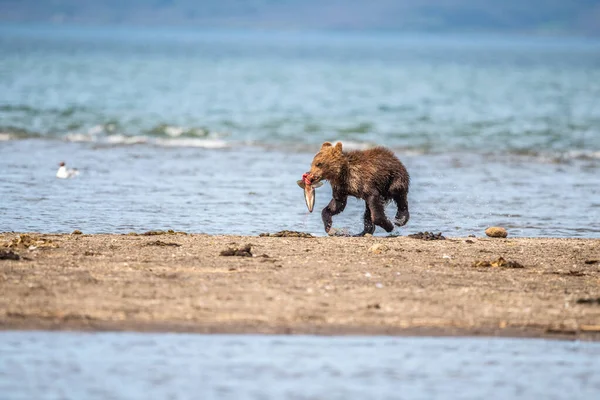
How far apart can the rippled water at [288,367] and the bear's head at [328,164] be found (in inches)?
191

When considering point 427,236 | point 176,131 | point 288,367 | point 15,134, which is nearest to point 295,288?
point 288,367

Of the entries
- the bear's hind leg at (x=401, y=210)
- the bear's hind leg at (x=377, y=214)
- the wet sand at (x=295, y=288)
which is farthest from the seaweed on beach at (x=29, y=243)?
the bear's hind leg at (x=401, y=210)

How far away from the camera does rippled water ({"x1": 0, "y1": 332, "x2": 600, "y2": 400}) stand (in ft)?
23.2

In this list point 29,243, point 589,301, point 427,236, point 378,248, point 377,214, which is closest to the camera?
point 589,301

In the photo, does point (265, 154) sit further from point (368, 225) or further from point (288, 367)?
point (288, 367)

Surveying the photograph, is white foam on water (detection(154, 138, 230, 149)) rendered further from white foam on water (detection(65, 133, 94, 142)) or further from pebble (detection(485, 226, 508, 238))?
pebble (detection(485, 226, 508, 238))

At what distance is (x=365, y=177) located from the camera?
42.0ft

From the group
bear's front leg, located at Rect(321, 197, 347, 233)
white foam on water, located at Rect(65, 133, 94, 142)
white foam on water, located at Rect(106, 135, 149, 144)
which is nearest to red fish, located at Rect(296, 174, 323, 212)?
bear's front leg, located at Rect(321, 197, 347, 233)

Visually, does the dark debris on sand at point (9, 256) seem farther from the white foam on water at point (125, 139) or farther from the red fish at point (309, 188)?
the white foam on water at point (125, 139)

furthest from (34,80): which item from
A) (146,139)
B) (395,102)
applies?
(146,139)

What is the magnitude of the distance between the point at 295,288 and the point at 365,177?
3.76m

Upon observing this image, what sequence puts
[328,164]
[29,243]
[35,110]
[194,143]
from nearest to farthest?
1. [29,243]
2. [328,164]
3. [194,143]
4. [35,110]

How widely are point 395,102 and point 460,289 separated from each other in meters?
→ 35.5

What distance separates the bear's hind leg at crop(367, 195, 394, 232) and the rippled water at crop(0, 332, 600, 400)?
4543 millimetres
